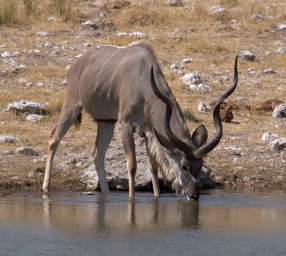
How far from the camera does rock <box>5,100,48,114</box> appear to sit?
1664 cm

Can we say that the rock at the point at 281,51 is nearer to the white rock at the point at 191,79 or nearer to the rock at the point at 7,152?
the white rock at the point at 191,79

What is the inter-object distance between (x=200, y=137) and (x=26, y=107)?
4440 mm

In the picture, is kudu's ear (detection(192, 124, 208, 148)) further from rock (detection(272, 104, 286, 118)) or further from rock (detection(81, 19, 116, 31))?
rock (detection(81, 19, 116, 31))

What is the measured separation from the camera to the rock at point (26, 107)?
16.6m

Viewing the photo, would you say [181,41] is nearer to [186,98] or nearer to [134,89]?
[186,98]

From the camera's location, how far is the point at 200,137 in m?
12.9

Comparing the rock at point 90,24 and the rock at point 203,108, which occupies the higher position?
the rock at point 90,24

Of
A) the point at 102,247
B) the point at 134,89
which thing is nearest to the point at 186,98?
the point at 134,89

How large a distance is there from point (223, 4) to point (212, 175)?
403 inches

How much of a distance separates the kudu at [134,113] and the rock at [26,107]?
2.39m

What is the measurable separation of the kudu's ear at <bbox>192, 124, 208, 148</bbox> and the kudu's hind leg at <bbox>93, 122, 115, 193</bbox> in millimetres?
1186

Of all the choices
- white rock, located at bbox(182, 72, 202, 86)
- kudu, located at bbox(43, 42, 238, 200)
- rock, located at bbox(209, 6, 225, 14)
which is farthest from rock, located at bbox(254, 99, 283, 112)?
rock, located at bbox(209, 6, 225, 14)

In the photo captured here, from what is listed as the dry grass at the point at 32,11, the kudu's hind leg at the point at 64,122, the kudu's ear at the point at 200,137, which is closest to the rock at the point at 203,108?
the kudu's hind leg at the point at 64,122

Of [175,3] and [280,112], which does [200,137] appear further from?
[175,3]
